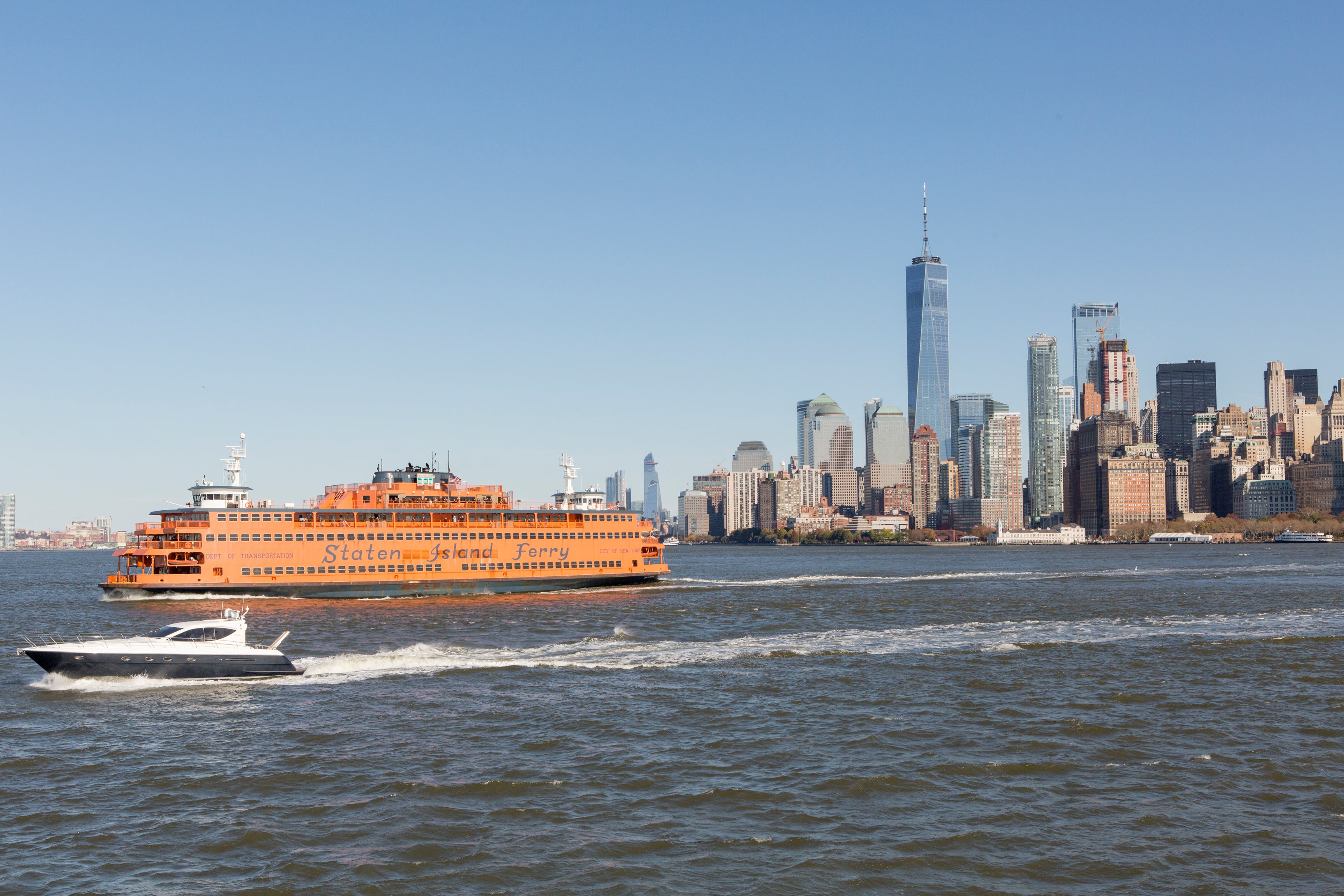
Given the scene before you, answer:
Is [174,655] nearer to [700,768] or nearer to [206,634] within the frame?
[206,634]

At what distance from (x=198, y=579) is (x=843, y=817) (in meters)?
65.9

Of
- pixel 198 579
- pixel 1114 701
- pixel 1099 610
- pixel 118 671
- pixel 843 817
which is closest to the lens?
pixel 843 817

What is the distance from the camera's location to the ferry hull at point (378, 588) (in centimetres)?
7462

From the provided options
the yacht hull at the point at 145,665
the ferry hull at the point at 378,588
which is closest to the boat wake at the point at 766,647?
the yacht hull at the point at 145,665

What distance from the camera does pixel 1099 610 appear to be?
215 feet

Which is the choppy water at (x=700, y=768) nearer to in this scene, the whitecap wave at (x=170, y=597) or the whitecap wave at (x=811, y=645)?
the whitecap wave at (x=811, y=645)

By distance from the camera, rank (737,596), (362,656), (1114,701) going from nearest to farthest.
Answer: (1114,701) < (362,656) < (737,596)

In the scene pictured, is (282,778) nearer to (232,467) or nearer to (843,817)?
(843,817)

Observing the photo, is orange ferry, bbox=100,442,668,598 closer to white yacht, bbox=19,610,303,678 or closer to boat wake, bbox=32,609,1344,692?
boat wake, bbox=32,609,1344,692

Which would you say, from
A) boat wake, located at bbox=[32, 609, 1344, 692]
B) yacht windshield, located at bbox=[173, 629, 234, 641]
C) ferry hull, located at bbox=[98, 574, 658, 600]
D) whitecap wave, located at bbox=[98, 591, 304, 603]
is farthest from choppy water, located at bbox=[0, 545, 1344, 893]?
ferry hull, located at bbox=[98, 574, 658, 600]

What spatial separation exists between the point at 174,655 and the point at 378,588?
142 ft

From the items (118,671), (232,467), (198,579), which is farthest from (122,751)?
(232,467)

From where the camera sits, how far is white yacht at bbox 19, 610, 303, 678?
35.8 metres

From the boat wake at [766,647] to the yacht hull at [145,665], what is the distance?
0.24 metres
